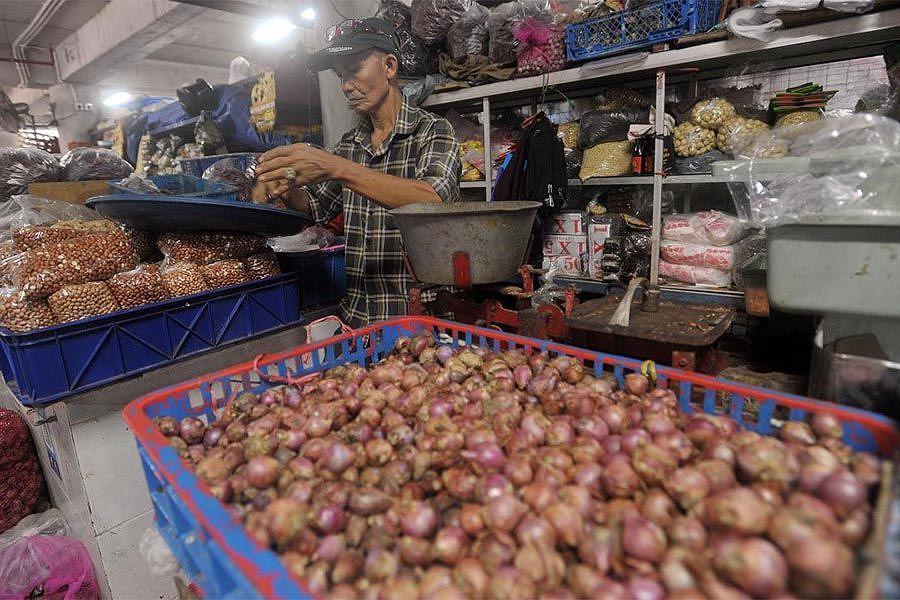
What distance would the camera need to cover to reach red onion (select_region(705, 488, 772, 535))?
0.66m

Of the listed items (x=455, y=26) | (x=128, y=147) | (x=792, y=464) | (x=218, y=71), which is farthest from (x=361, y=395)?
(x=218, y=71)

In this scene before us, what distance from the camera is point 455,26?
3559 millimetres

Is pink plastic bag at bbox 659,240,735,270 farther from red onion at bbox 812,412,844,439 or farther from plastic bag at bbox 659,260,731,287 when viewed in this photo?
red onion at bbox 812,412,844,439

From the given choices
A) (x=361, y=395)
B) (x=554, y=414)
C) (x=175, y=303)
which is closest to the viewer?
(x=554, y=414)

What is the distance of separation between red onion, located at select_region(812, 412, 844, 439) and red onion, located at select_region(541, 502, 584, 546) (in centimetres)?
47

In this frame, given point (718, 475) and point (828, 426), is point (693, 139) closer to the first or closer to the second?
point (828, 426)

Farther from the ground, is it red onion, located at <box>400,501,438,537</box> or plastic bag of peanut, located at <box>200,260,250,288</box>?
plastic bag of peanut, located at <box>200,260,250,288</box>

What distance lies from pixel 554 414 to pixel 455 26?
335cm

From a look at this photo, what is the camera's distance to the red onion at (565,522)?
2.42 feet

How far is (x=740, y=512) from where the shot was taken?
67 cm

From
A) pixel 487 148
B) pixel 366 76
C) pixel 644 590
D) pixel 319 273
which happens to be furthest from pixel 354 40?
pixel 644 590

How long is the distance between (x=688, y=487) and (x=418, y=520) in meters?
0.43

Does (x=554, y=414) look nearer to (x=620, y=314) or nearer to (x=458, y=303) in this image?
(x=620, y=314)

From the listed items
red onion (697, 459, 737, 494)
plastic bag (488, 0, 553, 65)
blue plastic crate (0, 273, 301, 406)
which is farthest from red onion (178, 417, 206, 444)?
plastic bag (488, 0, 553, 65)
